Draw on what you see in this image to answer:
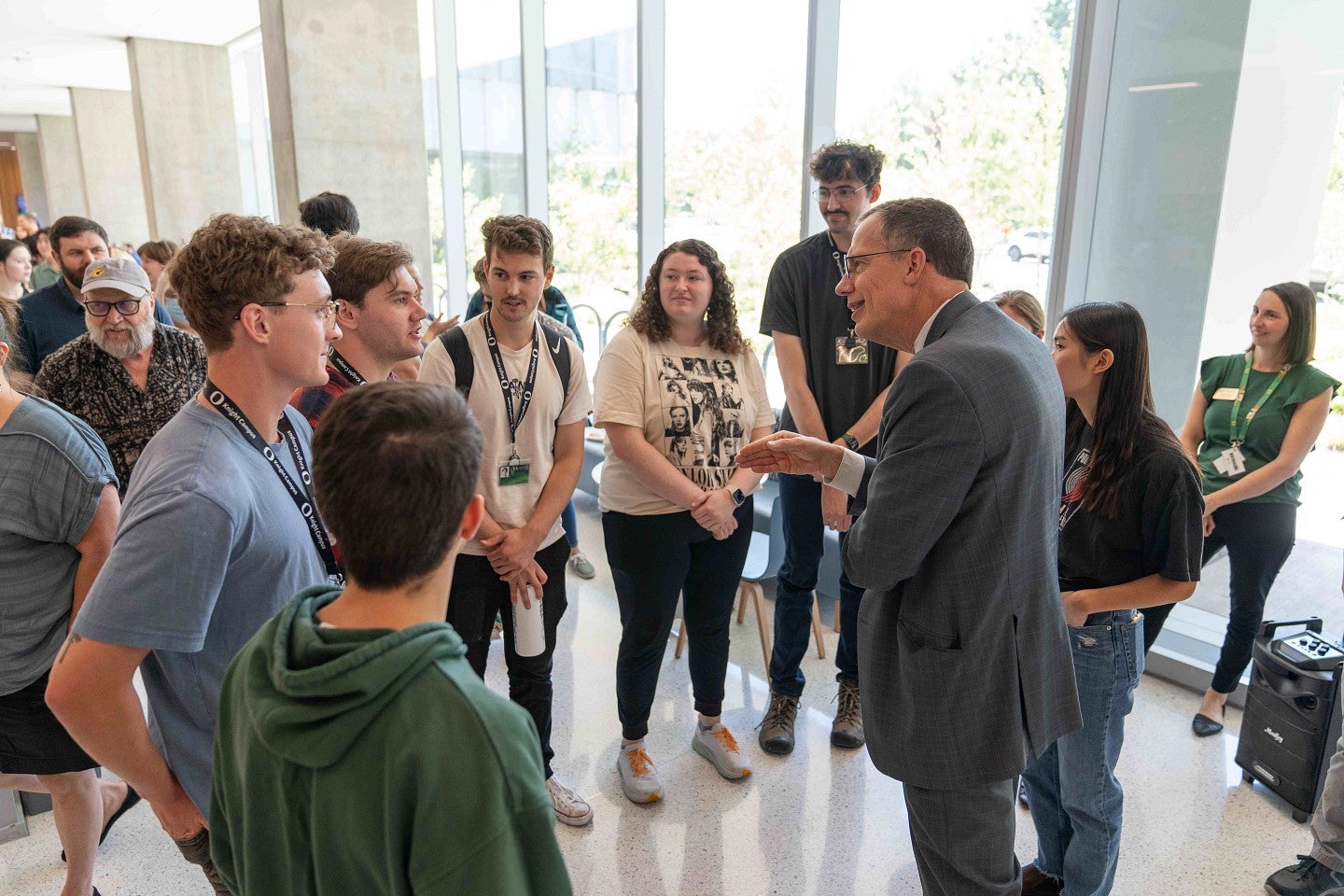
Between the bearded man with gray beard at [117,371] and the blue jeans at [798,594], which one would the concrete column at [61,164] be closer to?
the bearded man with gray beard at [117,371]

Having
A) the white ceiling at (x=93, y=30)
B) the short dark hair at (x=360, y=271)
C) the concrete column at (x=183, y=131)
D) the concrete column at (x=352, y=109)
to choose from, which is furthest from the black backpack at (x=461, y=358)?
the concrete column at (x=183, y=131)

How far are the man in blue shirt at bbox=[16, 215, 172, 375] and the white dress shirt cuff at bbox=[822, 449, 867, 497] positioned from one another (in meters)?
2.93

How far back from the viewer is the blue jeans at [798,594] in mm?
3086

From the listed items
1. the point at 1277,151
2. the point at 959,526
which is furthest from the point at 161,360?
the point at 1277,151

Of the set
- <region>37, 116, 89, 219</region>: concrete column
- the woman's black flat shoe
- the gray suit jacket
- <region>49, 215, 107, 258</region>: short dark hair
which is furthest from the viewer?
<region>37, 116, 89, 219</region>: concrete column

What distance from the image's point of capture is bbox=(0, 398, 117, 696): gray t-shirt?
163cm

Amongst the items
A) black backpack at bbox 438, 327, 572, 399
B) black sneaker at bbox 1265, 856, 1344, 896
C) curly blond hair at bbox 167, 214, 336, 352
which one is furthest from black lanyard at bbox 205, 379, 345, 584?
black sneaker at bbox 1265, 856, 1344, 896

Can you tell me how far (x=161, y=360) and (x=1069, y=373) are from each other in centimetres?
294

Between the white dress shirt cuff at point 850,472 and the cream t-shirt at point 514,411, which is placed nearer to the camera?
the white dress shirt cuff at point 850,472

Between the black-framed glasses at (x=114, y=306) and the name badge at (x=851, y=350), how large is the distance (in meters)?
2.42

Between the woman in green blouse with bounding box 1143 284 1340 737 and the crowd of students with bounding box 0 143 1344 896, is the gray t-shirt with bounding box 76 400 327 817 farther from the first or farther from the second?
the woman in green blouse with bounding box 1143 284 1340 737

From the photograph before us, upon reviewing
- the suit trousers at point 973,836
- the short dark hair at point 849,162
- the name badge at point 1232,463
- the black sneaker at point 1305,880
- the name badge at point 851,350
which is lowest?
the black sneaker at point 1305,880

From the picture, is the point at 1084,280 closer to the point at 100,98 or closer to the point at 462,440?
the point at 462,440

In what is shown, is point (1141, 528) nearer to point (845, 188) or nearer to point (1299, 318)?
point (845, 188)
